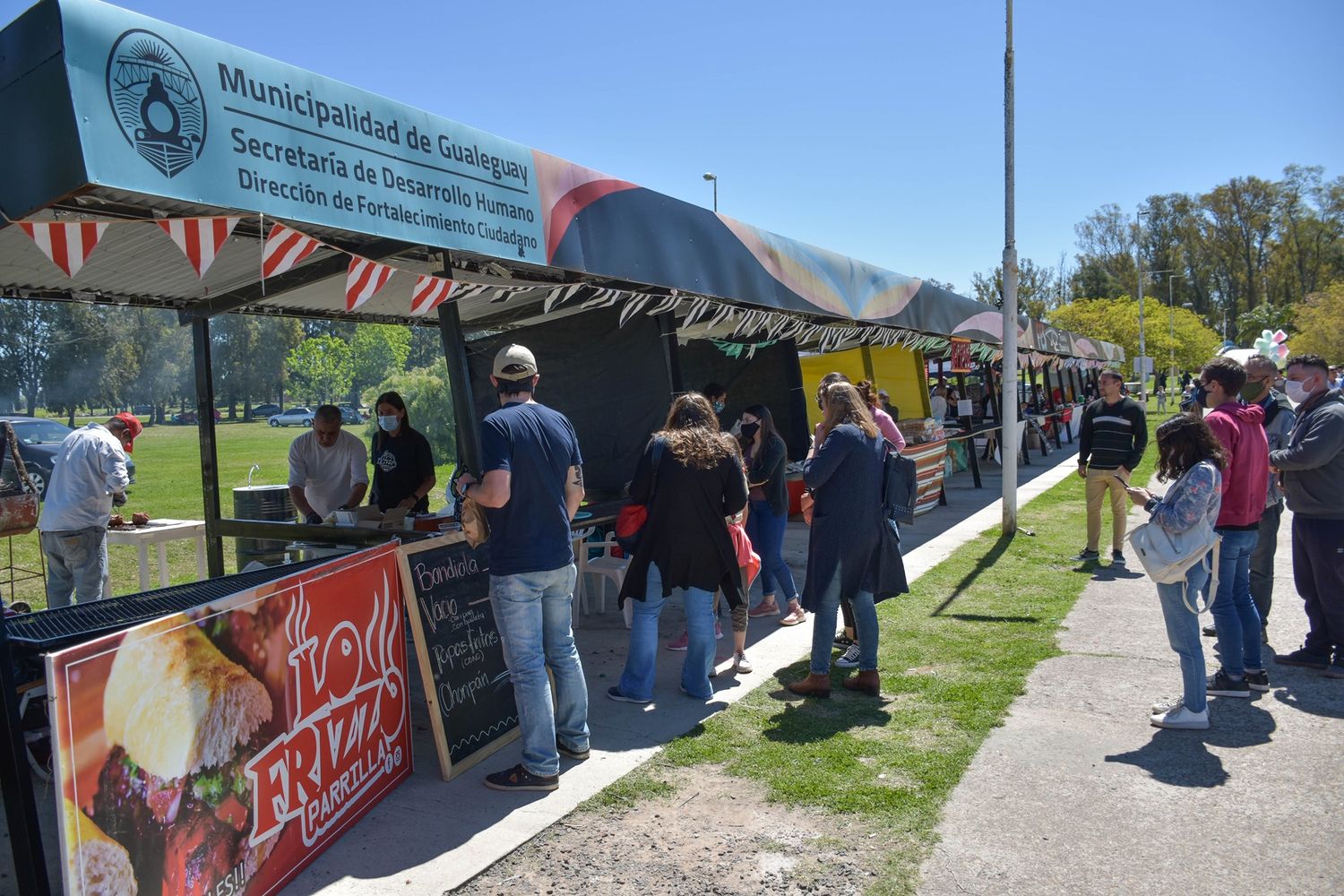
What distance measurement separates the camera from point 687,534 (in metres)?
4.84

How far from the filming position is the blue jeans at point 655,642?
16.4ft

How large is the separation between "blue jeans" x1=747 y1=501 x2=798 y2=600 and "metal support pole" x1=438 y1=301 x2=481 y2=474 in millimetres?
2366

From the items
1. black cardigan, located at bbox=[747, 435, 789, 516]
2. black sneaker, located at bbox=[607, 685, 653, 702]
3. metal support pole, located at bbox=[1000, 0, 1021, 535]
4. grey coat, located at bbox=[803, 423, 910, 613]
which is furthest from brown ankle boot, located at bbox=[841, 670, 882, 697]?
metal support pole, located at bbox=[1000, 0, 1021, 535]

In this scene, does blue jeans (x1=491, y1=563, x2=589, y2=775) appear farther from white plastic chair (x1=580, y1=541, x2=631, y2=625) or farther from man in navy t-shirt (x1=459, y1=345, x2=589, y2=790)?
white plastic chair (x1=580, y1=541, x2=631, y2=625)

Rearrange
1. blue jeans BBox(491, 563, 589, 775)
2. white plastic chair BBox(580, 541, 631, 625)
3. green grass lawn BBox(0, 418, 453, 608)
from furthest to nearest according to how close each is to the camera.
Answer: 1. green grass lawn BBox(0, 418, 453, 608)
2. white plastic chair BBox(580, 541, 631, 625)
3. blue jeans BBox(491, 563, 589, 775)

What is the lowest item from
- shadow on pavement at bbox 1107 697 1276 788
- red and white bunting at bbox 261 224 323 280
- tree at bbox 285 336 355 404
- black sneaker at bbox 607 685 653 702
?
shadow on pavement at bbox 1107 697 1276 788

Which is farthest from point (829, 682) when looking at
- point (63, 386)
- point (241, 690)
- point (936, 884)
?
point (63, 386)

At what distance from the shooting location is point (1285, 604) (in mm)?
7023

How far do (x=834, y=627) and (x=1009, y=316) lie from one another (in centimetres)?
696

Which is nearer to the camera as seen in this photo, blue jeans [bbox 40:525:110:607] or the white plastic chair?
A: blue jeans [bbox 40:525:110:607]

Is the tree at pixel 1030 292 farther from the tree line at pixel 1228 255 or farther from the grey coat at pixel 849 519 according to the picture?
the grey coat at pixel 849 519

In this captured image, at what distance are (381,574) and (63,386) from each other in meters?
38.0

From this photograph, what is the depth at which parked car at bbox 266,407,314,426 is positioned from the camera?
4522 cm

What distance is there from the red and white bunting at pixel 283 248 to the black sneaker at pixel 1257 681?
5.43 metres
